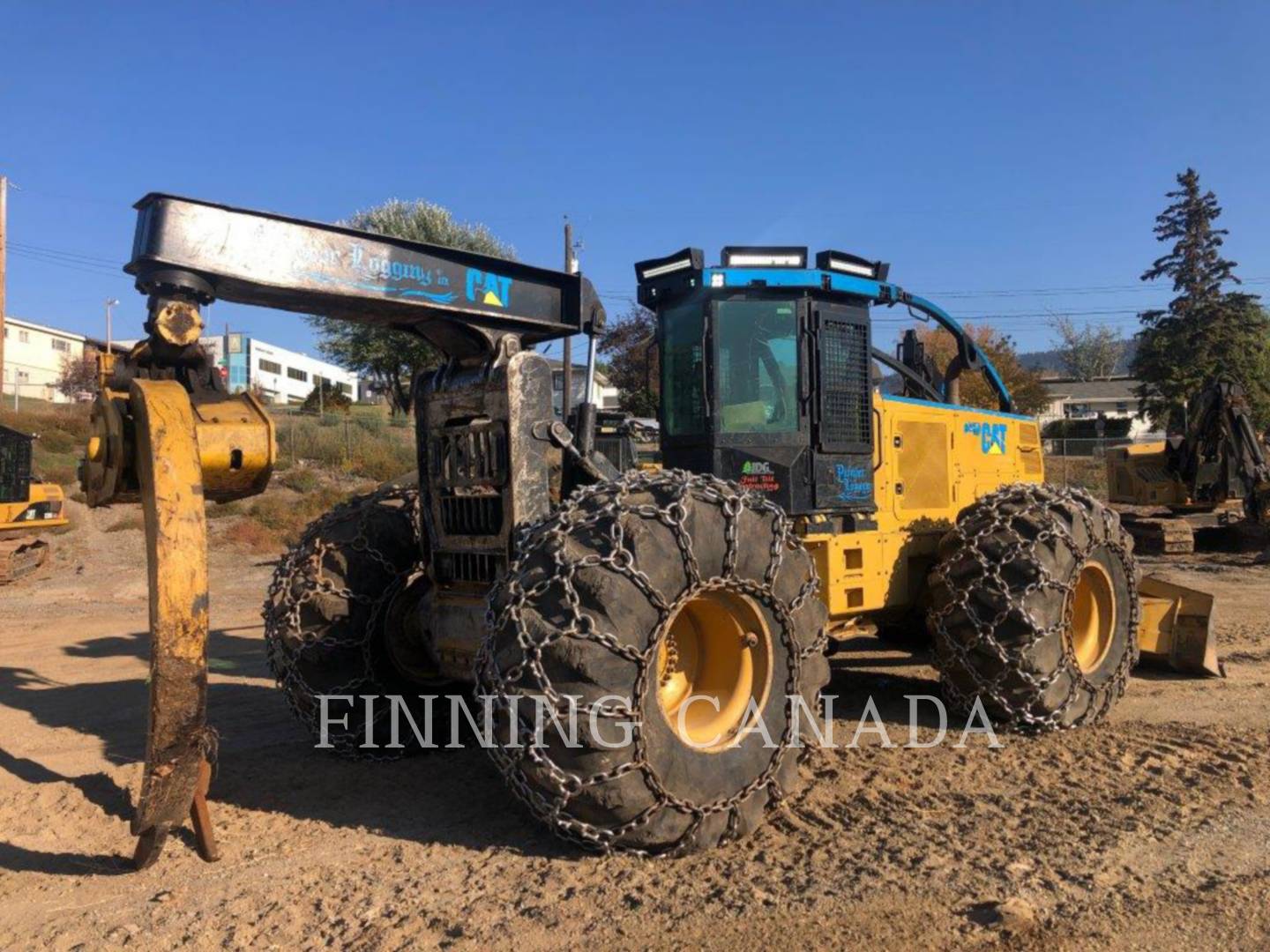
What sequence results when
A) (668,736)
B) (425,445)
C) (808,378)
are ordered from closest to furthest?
(668,736), (425,445), (808,378)

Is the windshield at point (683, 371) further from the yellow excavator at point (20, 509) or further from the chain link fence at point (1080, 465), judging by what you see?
the chain link fence at point (1080, 465)

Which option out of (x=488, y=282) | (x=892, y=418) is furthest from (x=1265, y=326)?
(x=488, y=282)

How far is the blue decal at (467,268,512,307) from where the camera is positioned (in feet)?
16.3

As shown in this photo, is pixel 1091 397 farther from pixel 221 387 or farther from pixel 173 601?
pixel 173 601

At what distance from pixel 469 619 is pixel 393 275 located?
1.71m

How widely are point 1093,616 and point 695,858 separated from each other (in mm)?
3929

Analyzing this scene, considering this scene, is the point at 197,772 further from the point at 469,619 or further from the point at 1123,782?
the point at 1123,782

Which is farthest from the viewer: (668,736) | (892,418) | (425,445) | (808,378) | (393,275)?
(892,418)

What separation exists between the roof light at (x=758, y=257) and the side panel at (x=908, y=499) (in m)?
1.14

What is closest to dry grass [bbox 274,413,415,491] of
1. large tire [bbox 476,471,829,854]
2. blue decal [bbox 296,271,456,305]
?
blue decal [bbox 296,271,456,305]

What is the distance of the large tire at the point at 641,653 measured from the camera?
12.6ft

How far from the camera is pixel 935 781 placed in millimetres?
5082

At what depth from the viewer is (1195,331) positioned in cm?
4038

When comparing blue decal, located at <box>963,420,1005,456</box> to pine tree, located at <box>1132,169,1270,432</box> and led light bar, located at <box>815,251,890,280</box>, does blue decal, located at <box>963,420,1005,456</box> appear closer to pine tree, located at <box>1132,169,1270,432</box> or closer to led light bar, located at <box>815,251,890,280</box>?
led light bar, located at <box>815,251,890,280</box>
